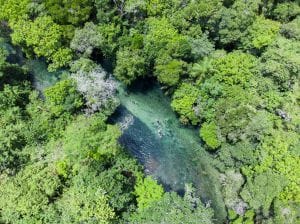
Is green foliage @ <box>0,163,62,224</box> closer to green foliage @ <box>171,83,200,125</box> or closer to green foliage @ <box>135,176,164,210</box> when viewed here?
green foliage @ <box>135,176,164,210</box>

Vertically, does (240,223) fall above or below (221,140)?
below

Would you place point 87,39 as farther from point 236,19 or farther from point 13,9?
point 236,19

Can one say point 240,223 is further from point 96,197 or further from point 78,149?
point 78,149

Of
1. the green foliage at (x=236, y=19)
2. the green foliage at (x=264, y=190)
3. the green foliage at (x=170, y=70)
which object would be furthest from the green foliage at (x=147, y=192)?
the green foliage at (x=236, y=19)

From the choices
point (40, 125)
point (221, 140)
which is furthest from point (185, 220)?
point (40, 125)

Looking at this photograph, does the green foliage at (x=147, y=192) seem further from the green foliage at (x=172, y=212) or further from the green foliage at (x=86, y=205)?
the green foliage at (x=86, y=205)

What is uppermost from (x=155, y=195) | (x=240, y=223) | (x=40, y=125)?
(x=40, y=125)

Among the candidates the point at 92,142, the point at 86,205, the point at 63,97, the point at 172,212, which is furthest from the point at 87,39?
the point at 172,212
